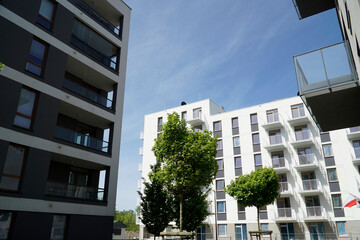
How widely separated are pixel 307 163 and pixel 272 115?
25.0 feet

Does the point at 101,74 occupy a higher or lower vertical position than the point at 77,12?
lower

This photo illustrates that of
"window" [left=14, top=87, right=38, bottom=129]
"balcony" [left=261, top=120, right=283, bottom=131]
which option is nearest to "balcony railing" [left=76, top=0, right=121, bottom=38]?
"window" [left=14, top=87, right=38, bottom=129]

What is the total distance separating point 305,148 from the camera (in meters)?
34.7

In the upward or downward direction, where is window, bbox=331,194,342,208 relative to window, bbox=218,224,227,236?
→ upward

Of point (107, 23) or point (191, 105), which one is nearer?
point (107, 23)

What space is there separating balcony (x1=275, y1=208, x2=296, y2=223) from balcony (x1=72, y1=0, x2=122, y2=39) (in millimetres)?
26176

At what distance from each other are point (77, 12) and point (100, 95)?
5.87 metres

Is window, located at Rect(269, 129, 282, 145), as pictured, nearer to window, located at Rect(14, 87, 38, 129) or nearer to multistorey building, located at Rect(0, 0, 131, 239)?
multistorey building, located at Rect(0, 0, 131, 239)

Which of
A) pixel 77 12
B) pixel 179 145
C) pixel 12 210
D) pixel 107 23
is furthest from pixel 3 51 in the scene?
pixel 179 145

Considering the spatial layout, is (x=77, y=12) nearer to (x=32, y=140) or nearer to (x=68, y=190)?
(x=32, y=140)

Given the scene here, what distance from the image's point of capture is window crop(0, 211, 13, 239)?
12977mm

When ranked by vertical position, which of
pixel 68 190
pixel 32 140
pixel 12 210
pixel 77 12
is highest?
pixel 77 12

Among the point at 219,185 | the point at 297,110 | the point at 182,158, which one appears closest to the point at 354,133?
the point at 297,110

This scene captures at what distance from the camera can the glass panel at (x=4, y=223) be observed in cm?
1297
